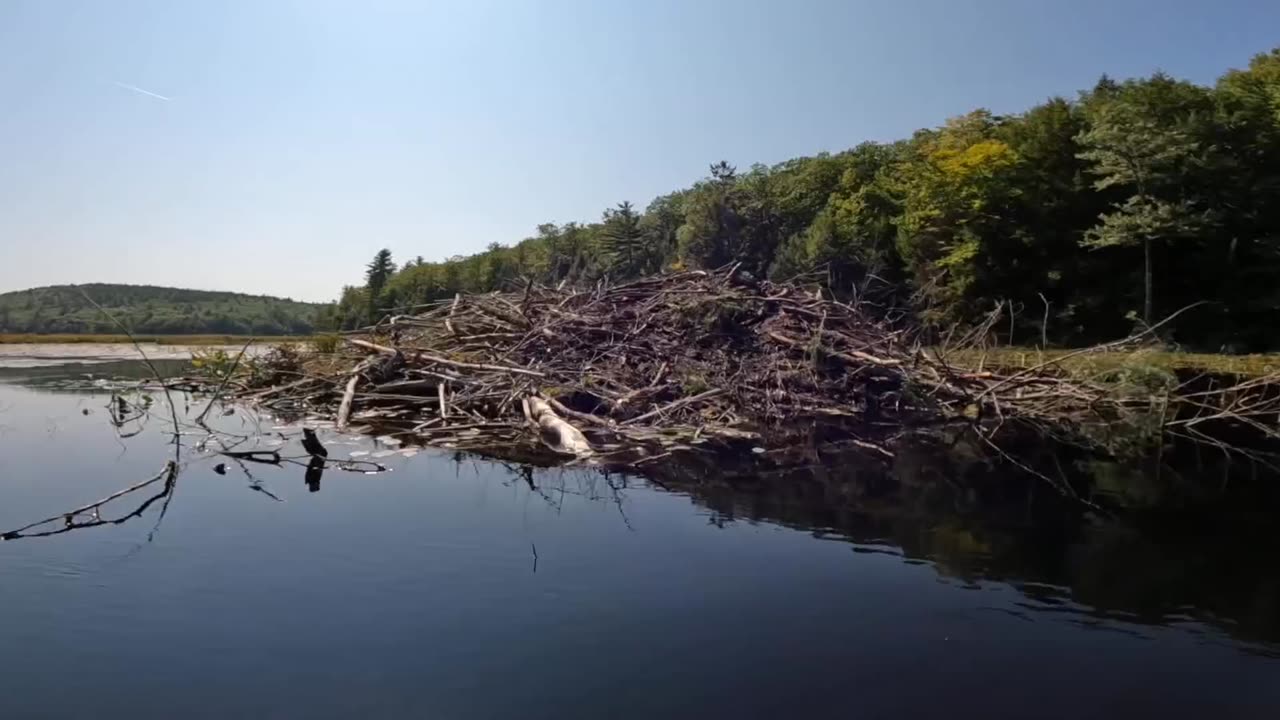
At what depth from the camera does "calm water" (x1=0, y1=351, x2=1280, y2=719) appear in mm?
3410

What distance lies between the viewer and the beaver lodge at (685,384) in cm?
1007

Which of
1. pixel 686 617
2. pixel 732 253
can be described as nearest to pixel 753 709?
pixel 686 617

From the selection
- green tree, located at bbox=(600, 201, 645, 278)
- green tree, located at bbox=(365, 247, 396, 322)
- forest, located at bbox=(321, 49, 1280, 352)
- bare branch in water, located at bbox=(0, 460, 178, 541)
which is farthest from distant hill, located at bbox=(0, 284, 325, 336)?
bare branch in water, located at bbox=(0, 460, 178, 541)

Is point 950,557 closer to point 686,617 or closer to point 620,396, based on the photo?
point 686,617

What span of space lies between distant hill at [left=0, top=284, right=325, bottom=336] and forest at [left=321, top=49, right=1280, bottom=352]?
36830 millimetres

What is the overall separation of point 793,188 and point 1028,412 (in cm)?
3385

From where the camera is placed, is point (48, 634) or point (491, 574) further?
point (491, 574)

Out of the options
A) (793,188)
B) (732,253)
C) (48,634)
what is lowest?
(48,634)

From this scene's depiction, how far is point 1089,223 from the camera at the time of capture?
2736cm

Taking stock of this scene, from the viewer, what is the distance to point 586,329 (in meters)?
12.9

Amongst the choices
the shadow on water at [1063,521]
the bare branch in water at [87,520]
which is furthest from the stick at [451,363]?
the bare branch in water at [87,520]

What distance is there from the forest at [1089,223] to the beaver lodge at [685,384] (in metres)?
1.80

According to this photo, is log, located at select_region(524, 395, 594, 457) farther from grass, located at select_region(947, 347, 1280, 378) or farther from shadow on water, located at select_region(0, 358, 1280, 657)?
grass, located at select_region(947, 347, 1280, 378)

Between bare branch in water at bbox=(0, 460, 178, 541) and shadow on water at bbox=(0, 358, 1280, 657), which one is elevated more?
shadow on water at bbox=(0, 358, 1280, 657)
